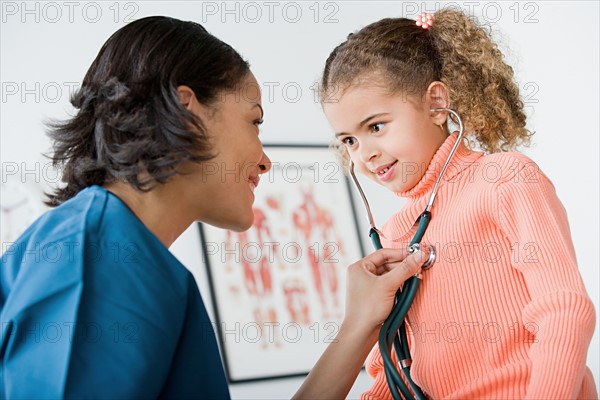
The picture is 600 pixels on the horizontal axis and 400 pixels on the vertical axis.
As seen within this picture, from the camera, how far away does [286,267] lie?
2.63 meters

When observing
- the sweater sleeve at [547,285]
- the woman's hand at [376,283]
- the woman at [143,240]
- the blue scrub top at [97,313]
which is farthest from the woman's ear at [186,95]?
the sweater sleeve at [547,285]

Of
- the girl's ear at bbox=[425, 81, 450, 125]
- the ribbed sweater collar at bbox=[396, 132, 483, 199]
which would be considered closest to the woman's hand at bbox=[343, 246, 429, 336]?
the ribbed sweater collar at bbox=[396, 132, 483, 199]

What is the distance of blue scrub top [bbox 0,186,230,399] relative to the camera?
99 cm

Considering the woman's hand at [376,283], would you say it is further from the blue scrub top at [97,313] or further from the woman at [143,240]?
the blue scrub top at [97,313]

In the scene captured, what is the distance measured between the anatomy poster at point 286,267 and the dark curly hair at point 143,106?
1234 mm

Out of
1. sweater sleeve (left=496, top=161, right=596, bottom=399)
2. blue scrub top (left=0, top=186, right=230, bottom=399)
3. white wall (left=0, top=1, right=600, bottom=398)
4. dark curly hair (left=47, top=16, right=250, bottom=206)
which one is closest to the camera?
blue scrub top (left=0, top=186, right=230, bottom=399)

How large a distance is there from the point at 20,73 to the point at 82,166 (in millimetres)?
1296

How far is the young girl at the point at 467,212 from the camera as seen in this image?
117 cm

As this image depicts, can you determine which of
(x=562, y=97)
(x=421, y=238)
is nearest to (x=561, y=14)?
(x=562, y=97)

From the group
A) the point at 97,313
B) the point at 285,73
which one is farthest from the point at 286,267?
the point at 97,313

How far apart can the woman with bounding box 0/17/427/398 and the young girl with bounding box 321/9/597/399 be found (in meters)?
0.10

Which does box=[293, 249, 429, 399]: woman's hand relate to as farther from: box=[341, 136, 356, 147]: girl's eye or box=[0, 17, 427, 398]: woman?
box=[341, 136, 356, 147]: girl's eye

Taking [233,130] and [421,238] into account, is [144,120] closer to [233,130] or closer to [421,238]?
[233,130]

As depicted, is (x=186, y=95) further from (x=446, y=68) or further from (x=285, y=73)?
(x=285, y=73)
